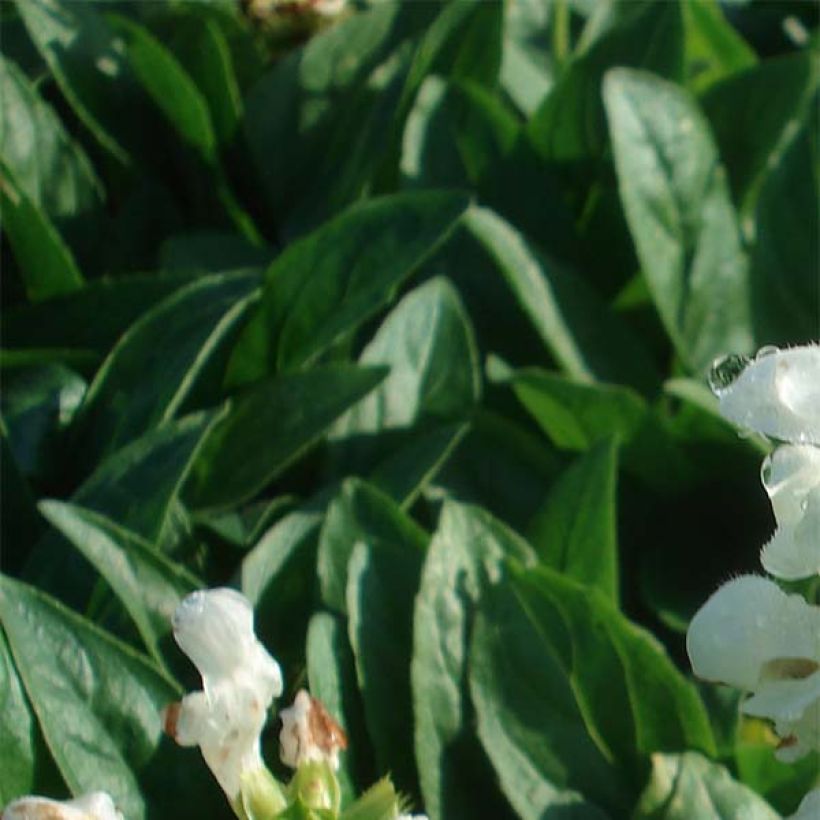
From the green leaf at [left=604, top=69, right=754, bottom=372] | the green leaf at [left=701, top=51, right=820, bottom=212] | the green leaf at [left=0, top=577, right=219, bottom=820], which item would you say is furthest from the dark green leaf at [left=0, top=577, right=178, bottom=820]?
the green leaf at [left=701, top=51, right=820, bottom=212]

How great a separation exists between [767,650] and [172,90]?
86 centimetres

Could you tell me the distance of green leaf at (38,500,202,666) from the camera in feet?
2.88

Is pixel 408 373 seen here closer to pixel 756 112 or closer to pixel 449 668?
pixel 449 668

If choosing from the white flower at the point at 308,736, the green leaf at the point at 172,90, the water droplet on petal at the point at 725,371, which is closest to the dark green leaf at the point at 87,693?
the white flower at the point at 308,736

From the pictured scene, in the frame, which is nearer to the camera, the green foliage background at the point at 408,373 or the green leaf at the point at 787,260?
the green foliage background at the point at 408,373

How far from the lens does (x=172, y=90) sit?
1.37m

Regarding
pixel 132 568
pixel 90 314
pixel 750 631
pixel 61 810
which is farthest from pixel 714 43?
pixel 61 810

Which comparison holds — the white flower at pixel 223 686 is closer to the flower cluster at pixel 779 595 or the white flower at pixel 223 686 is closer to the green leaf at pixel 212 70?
the flower cluster at pixel 779 595

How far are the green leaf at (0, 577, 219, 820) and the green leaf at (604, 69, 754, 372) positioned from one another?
1.81 feet

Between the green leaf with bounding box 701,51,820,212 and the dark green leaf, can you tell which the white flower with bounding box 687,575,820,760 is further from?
the green leaf with bounding box 701,51,820,212

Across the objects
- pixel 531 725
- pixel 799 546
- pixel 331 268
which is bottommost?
pixel 531 725

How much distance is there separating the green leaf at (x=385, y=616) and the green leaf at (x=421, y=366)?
6.8 inches

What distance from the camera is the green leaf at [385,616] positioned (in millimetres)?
879

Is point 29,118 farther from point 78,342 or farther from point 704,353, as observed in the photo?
point 704,353
